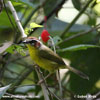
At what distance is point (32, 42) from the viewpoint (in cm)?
184

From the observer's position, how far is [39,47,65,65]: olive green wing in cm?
194

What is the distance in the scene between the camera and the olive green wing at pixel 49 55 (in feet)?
6.35

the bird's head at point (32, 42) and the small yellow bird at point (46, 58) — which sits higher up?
the bird's head at point (32, 42)

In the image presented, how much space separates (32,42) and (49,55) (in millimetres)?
194

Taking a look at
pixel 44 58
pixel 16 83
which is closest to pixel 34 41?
pixel 44 58

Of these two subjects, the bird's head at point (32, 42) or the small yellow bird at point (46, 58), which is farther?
the small yellow bird at point (46, 58)

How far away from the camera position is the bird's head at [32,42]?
175cm

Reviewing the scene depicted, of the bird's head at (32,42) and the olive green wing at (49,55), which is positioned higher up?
the bird's head at (32,42)

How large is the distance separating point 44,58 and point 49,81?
0.47m

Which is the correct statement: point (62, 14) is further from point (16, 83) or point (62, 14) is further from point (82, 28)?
point (16, 83)

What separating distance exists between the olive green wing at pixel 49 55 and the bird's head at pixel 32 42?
6cm

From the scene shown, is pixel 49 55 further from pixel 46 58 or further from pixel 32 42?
pixel 32 42

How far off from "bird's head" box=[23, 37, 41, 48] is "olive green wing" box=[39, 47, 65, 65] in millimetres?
57

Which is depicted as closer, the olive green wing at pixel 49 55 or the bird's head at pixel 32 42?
the bird's head at pixel 32 42
